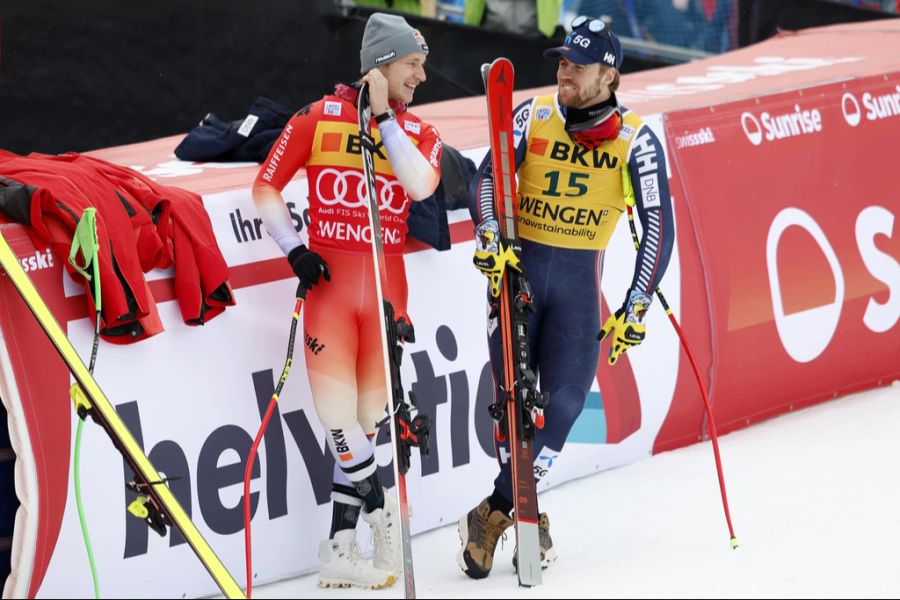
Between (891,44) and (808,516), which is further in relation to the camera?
(891,44)

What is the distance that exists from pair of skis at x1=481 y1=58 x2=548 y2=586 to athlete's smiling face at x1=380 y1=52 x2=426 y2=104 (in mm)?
247

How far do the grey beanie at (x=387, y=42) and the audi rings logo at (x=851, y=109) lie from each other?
360 centimetres

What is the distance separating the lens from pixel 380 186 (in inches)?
209

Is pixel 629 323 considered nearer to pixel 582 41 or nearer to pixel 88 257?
pixel 582 41

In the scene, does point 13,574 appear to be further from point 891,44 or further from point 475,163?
point 891,44

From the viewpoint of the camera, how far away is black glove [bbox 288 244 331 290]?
5.23 meters

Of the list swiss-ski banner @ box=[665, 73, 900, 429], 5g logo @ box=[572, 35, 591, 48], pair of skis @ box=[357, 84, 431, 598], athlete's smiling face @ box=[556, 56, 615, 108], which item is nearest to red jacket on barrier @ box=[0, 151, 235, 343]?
pair of skis @ box=[357, 84, 431, 598]

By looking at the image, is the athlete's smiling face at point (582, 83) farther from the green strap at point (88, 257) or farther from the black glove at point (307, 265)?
the green strap at point (88, 257)

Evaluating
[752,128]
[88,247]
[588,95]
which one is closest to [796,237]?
[752,128]

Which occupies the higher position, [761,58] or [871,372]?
[761,58]

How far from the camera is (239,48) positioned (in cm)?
1002

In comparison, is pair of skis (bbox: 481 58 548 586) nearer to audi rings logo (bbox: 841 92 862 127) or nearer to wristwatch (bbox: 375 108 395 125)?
wristwatch (bbox: 375 108 395 125)

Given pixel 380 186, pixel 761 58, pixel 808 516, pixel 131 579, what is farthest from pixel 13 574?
pixel 761 58

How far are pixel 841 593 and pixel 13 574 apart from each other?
9.13ft
